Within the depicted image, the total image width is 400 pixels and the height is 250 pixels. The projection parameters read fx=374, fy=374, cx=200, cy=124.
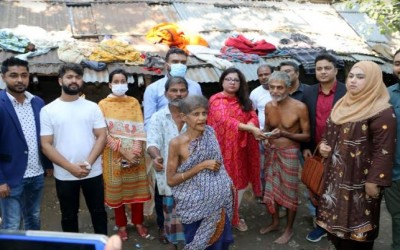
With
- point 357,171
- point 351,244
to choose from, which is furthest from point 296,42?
point 351,244

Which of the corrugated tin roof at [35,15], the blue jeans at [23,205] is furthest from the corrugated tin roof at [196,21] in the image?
the blue jeans at [23,205]

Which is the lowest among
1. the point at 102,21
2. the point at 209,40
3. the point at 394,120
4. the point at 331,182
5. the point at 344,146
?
the point at 331,182

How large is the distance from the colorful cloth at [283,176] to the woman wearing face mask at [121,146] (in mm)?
1433

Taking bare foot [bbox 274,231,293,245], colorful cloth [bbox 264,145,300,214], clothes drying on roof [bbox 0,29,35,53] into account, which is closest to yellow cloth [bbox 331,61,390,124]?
colorful cloth [bbox 264,145,300,214]

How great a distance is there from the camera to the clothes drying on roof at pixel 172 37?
6.83m

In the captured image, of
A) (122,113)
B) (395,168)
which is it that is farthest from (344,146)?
(122,113)

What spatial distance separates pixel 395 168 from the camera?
3.20 meters

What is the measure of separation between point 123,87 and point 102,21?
3.93m

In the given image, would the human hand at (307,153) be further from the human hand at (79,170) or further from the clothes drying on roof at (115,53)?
the clothes drying on roof at (115,53)

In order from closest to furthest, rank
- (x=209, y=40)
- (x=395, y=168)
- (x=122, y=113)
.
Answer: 1. (x=395, y=168)
2. (x=122, y=113)
3. (x=209, y=40)

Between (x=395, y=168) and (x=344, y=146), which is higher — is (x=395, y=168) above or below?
below

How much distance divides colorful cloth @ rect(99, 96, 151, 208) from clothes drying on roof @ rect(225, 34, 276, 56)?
3512 millimetres

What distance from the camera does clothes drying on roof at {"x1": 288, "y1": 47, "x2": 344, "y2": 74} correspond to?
6.71 metres

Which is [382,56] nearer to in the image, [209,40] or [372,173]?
[209,40]
